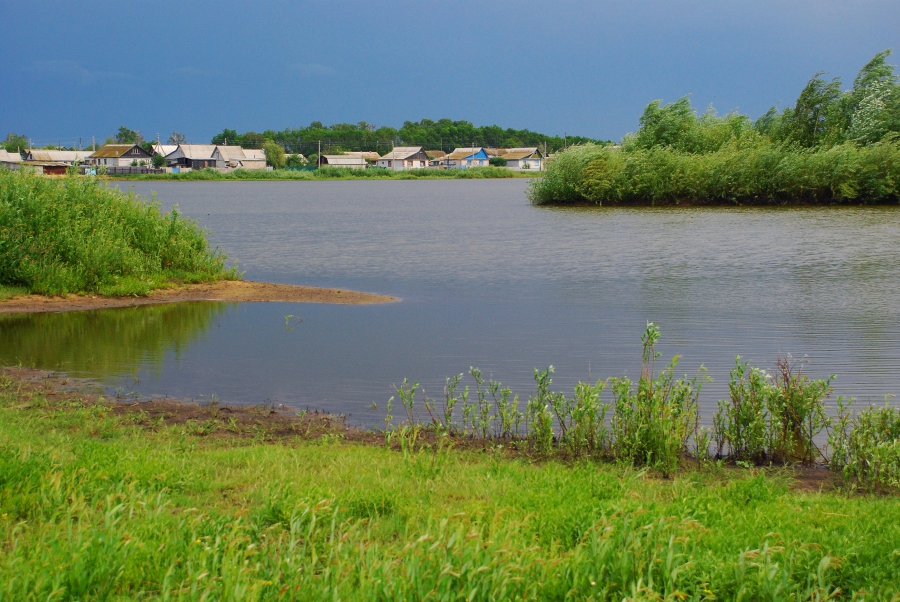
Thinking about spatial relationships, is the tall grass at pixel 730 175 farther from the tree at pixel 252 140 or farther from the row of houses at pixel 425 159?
the tree at pixel 252 140

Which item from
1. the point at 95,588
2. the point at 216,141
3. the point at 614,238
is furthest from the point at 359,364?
the point at 216,141

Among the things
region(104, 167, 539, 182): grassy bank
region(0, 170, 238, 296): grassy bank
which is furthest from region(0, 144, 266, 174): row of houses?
region(0, 170, 238, 296): grassy bank

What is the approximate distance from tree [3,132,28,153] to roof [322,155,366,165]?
58245mm

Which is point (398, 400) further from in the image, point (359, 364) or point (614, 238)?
point (614, 238)

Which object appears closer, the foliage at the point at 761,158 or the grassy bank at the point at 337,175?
the foliage at the point at 761,158

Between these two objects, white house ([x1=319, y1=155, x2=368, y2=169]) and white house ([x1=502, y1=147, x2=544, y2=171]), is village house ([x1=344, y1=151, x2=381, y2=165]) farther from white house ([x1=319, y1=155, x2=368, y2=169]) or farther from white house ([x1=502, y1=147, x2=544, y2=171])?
white house ([x1=502, y1=147, x2=544, y2=171])

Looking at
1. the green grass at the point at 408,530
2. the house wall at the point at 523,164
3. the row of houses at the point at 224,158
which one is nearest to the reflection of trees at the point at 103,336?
the green grass at the point at 408,530

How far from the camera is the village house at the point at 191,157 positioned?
139750mm

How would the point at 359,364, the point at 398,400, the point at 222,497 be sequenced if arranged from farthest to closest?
the point at 359,364
the point at 398,400
the point at 222,497

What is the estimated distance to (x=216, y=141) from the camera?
190 metres

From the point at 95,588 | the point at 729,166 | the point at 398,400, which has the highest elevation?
the point at 729,166

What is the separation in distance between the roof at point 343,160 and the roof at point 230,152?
18.0 m

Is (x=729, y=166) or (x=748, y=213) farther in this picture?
(x=729, y=166)

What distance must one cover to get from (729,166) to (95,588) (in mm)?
53657
